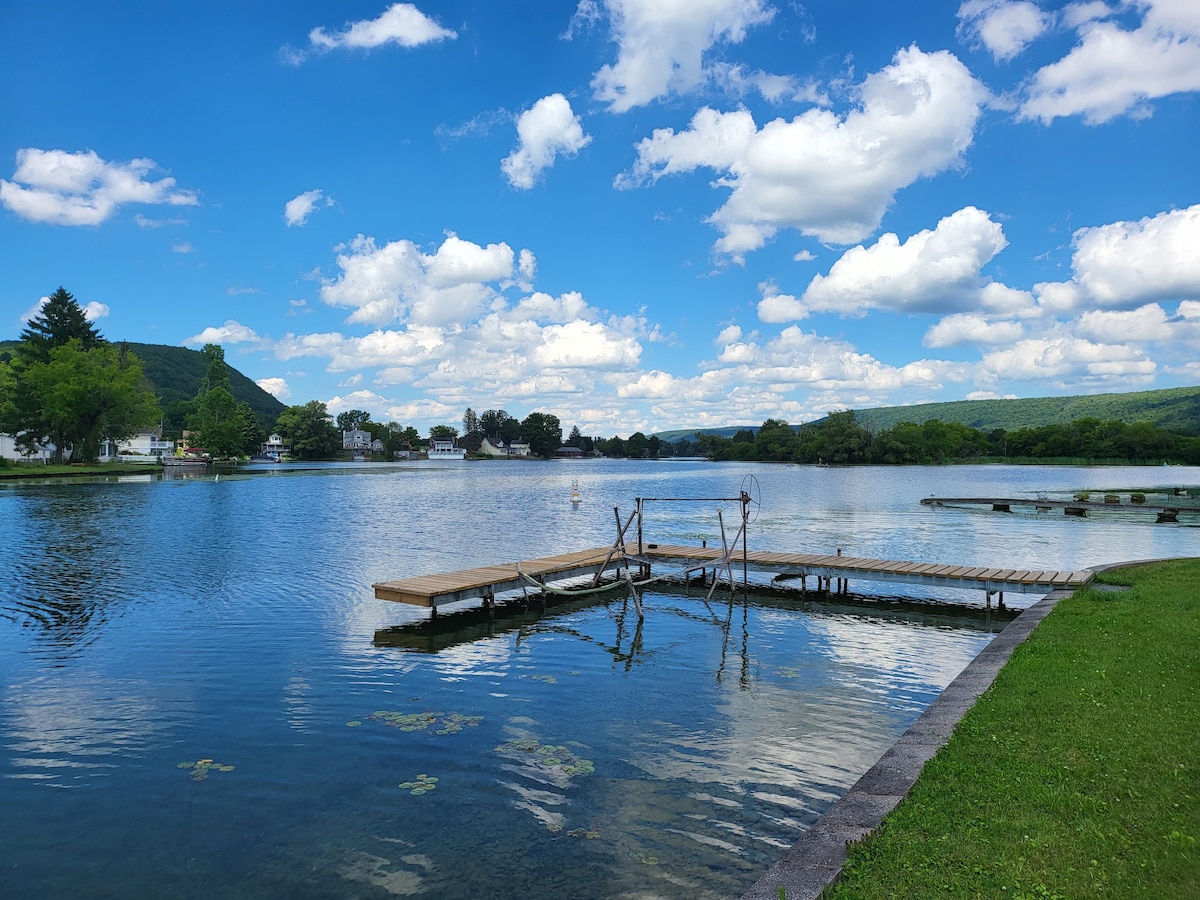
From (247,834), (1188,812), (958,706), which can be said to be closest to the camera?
(1188,812)

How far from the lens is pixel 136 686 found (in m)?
13.7

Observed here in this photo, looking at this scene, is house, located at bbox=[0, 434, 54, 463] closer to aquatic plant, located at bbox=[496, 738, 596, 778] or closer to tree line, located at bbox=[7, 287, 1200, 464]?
tree line, located at bbox=[7, 287, 1200, 464]

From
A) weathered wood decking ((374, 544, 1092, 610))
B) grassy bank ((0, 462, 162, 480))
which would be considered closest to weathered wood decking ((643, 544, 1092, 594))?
weathered wood decking ((374, 544, 1092, 610))

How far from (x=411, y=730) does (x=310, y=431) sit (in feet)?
627

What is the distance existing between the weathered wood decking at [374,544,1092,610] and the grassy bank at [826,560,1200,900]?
10.5 meters

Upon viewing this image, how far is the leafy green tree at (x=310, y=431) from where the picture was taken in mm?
189625

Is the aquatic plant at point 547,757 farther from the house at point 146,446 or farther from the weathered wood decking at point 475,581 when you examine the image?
the house at point 146,446

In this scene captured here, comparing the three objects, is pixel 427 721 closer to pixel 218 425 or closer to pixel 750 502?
pixel 750 502

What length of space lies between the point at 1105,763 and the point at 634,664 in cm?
976

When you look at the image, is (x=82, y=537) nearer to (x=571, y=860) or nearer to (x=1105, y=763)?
(x=571, y=860)

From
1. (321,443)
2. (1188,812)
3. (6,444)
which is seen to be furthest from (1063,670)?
(321,443)

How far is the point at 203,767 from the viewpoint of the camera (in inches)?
402

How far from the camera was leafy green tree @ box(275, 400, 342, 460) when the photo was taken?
190m

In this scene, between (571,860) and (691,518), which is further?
(691,518)
